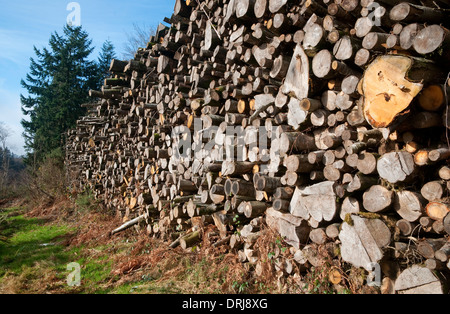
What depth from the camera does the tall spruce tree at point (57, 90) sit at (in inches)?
682

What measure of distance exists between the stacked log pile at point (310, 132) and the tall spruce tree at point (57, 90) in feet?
48.1

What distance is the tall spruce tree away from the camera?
17328mm

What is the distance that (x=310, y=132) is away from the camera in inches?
121

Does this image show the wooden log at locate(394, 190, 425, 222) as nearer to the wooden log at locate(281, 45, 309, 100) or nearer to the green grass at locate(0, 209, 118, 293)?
the wooden log at locate(281, 45, 309, 100)

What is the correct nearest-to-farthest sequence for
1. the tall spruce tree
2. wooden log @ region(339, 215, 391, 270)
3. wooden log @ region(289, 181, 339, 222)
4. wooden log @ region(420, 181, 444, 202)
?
wooden log @ region(420, 181, 444, 202)
wooden log @ region(339, 215, 391, 270)
wooden log @ region(289, 181, 339, 222)
the tall spruce tree

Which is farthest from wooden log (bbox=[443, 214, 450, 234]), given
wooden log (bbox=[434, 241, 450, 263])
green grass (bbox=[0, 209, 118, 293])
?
green grass (bbox=[0, 209, 118, 293])

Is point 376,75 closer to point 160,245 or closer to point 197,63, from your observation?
point 197,63

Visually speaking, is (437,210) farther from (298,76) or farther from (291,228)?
(298,76)

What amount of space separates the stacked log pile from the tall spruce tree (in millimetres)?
14657

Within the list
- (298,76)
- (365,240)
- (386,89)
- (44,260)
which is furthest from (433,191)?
(44,260)

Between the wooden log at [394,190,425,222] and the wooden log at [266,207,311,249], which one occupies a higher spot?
the wooden log at [394,190,425,222]

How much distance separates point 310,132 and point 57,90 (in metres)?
19.8
